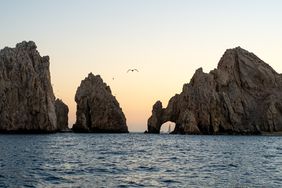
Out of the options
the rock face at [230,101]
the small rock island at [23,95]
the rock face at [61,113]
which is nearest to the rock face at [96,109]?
the rock face at [61,113]

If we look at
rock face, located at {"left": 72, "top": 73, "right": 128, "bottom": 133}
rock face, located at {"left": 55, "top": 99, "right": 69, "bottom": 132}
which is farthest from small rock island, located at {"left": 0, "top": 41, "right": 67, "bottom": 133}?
rock face, located at {"left": 55, "top": 99, "right": 69, "bottom": 132}

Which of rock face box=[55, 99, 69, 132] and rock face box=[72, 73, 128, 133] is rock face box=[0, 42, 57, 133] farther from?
rock face box=[55, 99, 69, 132]

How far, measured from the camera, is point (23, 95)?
145875 mm

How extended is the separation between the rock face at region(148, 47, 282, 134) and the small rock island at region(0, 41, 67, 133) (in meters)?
47.0

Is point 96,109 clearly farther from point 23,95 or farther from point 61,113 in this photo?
point 23,95

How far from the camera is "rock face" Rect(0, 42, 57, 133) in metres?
143

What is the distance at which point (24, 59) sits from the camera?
486 ft

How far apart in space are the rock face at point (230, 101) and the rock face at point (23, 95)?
47.0 metres

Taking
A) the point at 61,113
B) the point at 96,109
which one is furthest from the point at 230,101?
the point at 61,113

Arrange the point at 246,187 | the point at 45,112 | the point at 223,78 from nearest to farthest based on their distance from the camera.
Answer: the point at 246,187 < the point at 45,112 < the point at 223,78

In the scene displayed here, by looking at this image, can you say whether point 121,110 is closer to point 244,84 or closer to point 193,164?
point 244,84

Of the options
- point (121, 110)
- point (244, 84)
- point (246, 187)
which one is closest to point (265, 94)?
point (244, 84)

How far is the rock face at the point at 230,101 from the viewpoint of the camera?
165 meters

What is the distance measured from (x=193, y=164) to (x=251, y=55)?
154650 mm
